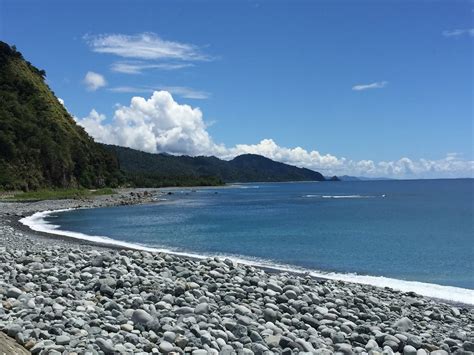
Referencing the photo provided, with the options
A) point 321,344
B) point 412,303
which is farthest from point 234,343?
point 412,303

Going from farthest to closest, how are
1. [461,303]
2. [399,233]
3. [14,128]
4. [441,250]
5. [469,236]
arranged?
[14,128], [399,233], [469,236], [441,250], [461,303]

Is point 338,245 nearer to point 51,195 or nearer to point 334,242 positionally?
point 334,242

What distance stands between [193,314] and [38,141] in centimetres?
9641

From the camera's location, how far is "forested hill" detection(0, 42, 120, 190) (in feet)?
307

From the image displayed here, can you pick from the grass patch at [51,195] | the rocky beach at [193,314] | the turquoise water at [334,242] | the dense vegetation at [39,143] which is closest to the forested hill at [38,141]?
the dense vegetation at [39,143]

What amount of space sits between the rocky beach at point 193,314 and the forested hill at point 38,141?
81.3 m

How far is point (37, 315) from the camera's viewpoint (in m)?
9.69

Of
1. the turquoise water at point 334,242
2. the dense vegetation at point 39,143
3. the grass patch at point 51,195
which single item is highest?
the dense vegetation at point 39,143

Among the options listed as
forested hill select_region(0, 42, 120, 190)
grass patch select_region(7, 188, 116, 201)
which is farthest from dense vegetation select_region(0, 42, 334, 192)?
grass patch select_region(7, 188, 116, 201)

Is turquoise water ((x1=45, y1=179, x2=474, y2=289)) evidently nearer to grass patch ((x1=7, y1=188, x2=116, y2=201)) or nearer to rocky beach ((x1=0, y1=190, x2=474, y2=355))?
rocky beach ((x1=0, y1=190, x2=474, y2=355))

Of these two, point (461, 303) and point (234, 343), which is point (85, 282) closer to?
point (234, 343)

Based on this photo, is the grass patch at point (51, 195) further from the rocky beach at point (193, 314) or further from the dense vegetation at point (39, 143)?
the rocky beach at point (193, 314)

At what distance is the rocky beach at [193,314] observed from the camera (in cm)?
905

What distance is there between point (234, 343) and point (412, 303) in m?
8.29
